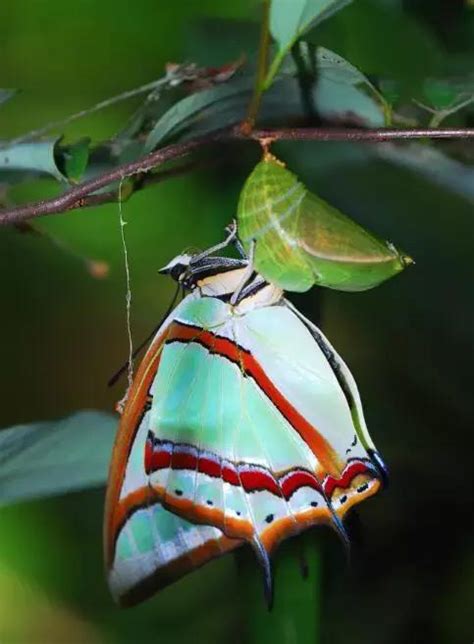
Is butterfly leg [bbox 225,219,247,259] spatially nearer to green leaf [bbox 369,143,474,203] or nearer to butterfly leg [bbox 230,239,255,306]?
butterfly leg [bbox 230,239,255,306]

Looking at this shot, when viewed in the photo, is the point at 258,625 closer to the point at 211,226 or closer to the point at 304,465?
the point at 304,465

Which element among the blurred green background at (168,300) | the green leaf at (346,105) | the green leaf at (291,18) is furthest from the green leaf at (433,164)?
the green leaf at (291,18)

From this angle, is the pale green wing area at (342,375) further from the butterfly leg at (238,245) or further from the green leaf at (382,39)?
the green leaf at (382,39)

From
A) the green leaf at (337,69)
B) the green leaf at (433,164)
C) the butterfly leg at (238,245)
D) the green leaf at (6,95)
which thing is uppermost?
the green leaf at (337,69)

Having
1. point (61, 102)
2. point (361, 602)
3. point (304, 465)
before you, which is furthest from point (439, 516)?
point (61, 102)

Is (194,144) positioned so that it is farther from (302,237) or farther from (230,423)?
(230,423)
